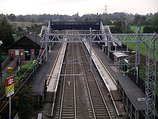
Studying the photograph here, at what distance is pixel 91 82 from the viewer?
20.2 metres

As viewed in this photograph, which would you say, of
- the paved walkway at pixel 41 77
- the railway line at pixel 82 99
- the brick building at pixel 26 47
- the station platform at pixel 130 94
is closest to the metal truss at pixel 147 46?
the station platform at pixel 130 94

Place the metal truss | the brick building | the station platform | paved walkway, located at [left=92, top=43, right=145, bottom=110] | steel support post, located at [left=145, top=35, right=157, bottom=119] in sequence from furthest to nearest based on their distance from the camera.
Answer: the brick building, paved walkway, located at [left=92, top=43, right=145, bottom=110], the station platform, the metal truss, steel support post, located at [left=145, top=35, right=157, bottom=119]

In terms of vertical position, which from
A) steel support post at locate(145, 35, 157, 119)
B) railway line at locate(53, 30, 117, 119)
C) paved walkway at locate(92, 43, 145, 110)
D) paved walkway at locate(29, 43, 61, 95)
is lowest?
railway line at locate(53, 30, 117, 119)

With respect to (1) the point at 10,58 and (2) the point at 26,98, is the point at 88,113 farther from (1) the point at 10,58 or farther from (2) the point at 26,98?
(1) the point at 10,58

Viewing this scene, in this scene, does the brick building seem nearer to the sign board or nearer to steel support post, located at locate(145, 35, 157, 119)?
steel support post, located at locate(145, 35, 157, 119)

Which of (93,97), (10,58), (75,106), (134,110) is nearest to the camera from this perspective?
(134,110)

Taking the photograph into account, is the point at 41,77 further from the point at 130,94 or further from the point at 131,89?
the point at 130,94

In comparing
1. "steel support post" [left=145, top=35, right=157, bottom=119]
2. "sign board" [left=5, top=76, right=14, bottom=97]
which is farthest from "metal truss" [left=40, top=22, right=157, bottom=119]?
"sign board" [left=5, top=76, right=14, bottom=97]

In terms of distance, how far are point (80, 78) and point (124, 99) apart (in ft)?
25.3

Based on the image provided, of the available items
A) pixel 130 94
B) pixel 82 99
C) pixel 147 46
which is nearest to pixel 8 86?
pixel 82 99

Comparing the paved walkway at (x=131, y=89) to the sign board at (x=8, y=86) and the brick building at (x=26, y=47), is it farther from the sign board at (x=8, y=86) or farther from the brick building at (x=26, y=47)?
the brick building at (x=26, y=47)

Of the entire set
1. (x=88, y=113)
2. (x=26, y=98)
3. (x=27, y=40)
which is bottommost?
(x=88, y=113)

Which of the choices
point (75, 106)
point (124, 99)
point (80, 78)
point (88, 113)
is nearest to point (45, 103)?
point (75, 106)

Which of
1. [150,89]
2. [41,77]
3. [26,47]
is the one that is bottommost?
[41,77]
